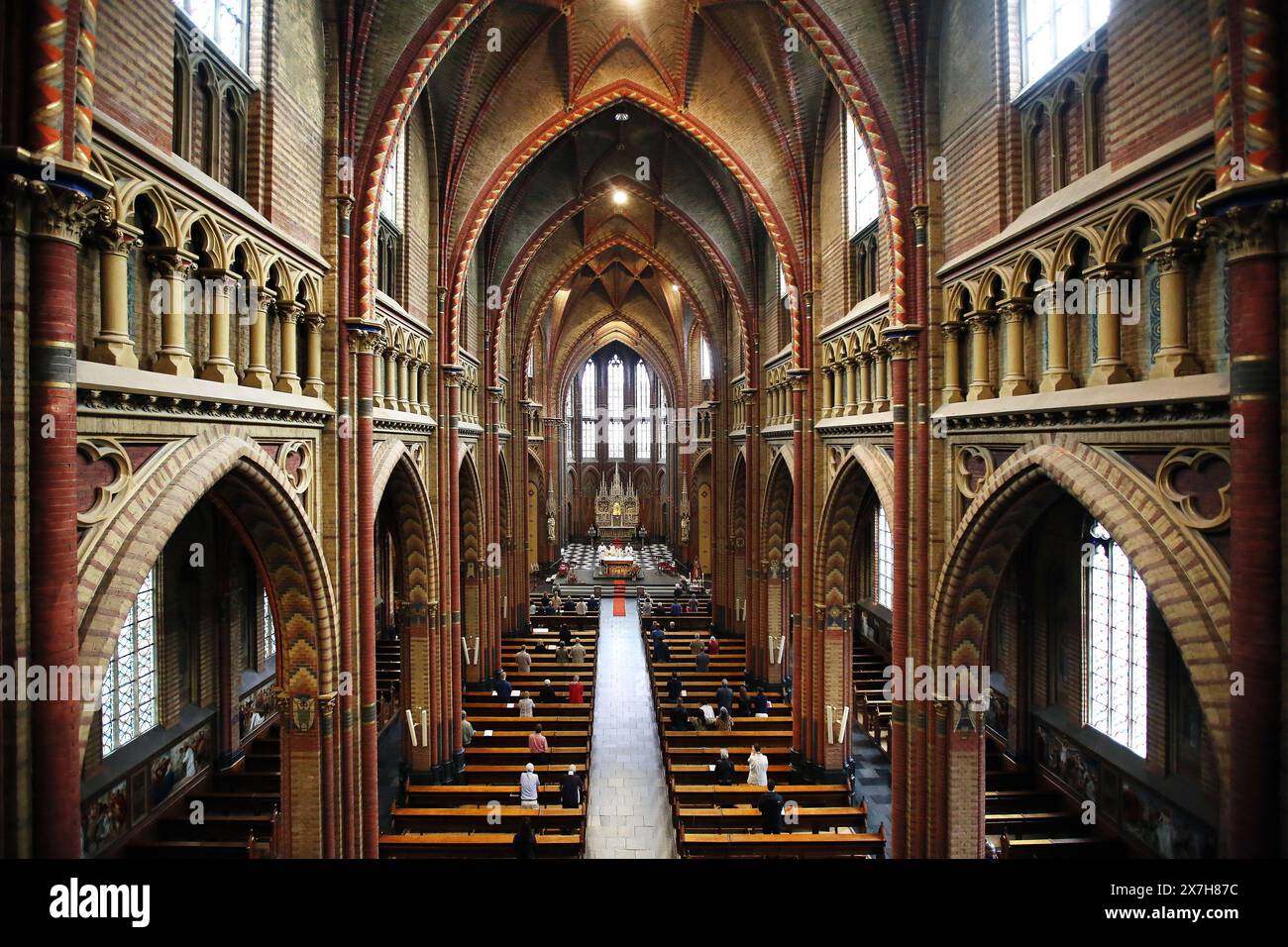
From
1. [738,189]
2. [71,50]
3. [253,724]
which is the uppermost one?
[738,189]

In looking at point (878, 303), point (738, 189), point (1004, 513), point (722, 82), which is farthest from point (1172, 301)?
point (738, 189)

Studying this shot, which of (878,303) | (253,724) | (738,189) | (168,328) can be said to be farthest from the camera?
(738,189)

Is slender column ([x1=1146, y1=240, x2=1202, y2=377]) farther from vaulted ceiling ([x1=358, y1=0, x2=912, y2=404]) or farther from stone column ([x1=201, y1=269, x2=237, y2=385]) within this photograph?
stone column ([x1=201, y1=269, x2=237, y2=385])

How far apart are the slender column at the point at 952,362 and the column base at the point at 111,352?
10.9 metres

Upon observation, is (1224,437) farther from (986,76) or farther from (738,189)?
(738,189)

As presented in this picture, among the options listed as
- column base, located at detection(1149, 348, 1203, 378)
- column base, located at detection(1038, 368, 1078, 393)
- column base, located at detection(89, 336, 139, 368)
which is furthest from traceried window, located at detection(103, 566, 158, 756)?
column base, located at detection(1149, 348, 1203, 378)

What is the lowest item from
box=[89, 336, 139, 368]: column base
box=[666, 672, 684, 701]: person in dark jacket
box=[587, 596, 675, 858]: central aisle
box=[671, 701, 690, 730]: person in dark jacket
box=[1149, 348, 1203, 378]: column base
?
box=[587, 596, 675, 858]: central aisle

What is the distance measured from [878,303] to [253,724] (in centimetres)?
1712

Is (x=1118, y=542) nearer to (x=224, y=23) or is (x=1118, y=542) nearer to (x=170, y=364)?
(x=170, y=364)

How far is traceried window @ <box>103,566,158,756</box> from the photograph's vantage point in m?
13.2

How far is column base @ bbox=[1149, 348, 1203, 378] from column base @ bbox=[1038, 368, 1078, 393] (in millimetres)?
1763

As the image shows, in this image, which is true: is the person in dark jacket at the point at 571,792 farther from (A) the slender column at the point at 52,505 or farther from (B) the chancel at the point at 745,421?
(A) the slender column at the point at 52,505

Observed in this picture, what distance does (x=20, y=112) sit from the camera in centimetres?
522

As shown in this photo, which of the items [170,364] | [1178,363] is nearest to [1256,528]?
[1178,363]
